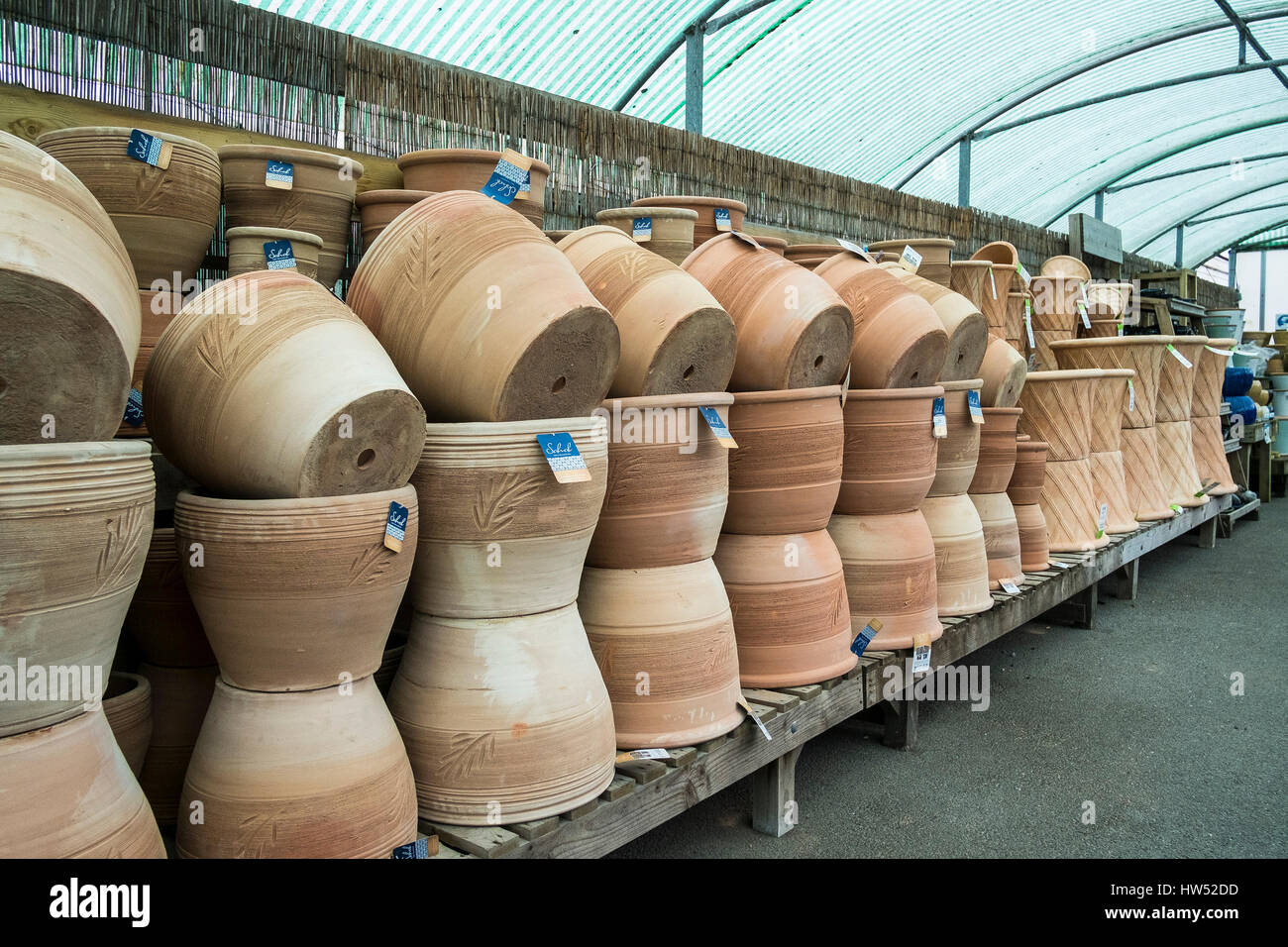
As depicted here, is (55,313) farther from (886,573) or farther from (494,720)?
(886,573)

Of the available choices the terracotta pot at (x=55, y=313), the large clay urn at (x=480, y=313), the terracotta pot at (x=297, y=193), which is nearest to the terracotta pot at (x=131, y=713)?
the terracotta pot at (x=55, y=313)

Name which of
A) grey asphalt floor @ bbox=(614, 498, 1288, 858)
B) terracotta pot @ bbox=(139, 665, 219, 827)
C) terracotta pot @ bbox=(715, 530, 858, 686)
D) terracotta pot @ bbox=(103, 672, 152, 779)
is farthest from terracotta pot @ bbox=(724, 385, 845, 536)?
terracotta pot @ bbox=(103, 672, 152, 779)

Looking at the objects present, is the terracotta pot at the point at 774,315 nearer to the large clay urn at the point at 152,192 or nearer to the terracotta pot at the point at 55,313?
the large clay urn at the point at 152,192

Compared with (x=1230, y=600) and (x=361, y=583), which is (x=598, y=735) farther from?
(x=1230, y=600)

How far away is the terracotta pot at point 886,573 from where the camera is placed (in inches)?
122

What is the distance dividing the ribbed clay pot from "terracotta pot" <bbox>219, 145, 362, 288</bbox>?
1208 mm

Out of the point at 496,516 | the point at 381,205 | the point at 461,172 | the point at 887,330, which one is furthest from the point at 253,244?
the point at 887,330

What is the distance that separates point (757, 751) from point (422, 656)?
0.97 metres

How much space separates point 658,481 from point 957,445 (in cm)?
161

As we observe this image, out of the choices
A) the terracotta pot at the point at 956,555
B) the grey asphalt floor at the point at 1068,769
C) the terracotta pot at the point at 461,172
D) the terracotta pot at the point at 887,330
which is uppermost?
the terracotta pot at the point at 461,172

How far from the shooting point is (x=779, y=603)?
272cm

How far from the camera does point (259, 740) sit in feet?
5.51

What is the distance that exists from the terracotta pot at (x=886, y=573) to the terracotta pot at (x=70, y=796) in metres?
2.11
